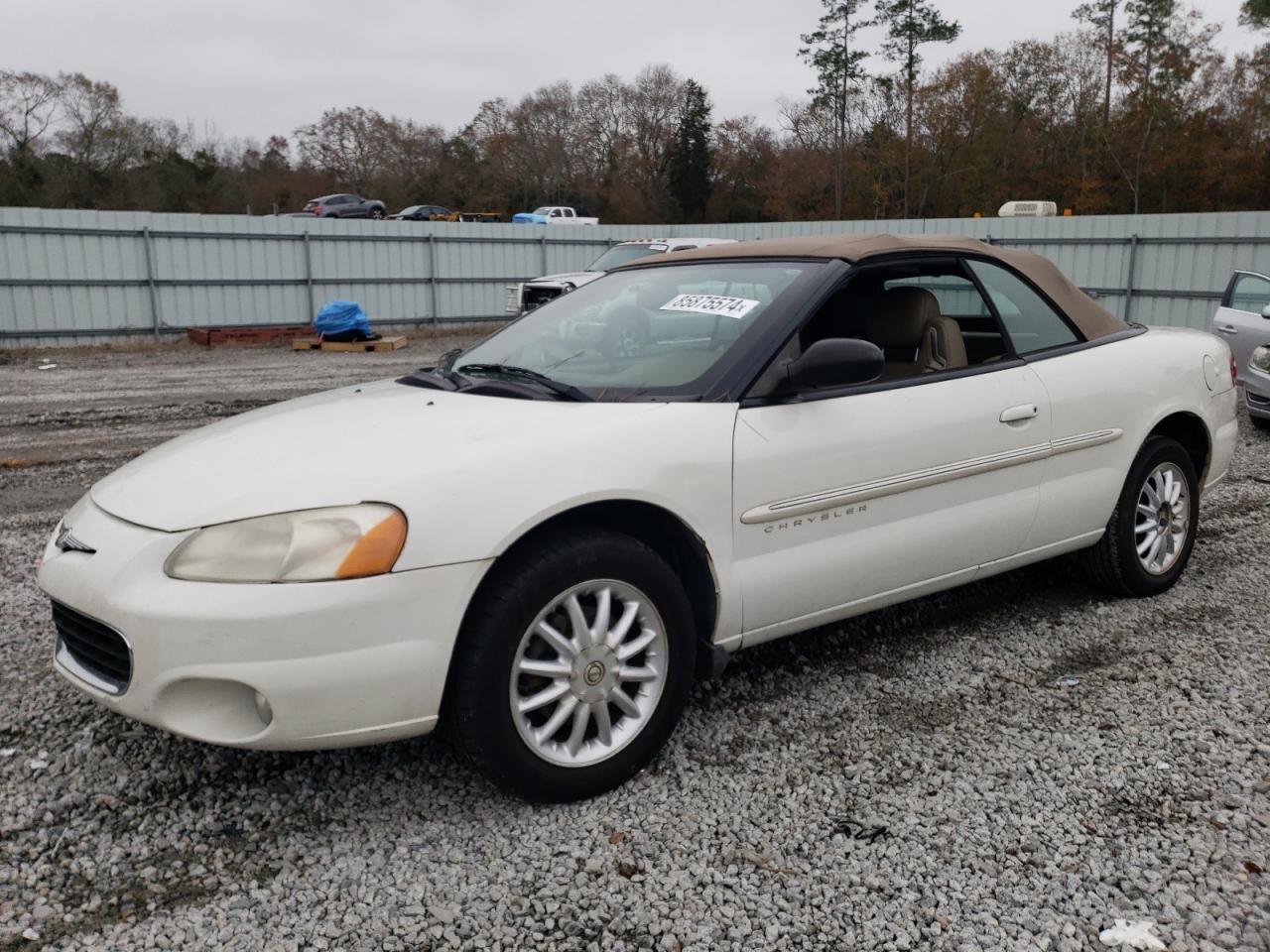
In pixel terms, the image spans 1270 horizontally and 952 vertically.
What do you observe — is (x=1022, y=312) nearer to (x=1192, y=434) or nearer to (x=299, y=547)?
(x=1192, y=434)

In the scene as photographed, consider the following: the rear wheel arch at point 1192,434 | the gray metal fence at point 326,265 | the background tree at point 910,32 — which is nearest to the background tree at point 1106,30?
the background tree at point 910,32

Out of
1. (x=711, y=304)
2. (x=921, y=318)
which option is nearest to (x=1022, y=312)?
(x=921, y=318)

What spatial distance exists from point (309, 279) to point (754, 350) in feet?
64.2

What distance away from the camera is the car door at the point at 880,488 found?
303 centimetres

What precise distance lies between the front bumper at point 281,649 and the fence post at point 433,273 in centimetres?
2080

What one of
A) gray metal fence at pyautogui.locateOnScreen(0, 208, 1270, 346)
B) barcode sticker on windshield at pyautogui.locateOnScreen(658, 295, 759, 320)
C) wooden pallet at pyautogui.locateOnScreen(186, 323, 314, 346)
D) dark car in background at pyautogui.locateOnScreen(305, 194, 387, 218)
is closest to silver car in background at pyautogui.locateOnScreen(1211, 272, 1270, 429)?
barcode sticker on windshield at pyautogui.locateOnScreen(658, 295, 759, 320)

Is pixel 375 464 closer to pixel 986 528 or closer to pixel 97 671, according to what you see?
pixel 97 671

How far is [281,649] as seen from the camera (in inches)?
92.3

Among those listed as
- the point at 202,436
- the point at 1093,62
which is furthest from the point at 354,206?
the point at 202,436

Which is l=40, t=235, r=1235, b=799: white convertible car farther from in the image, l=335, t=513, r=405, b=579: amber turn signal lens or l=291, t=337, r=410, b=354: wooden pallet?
l=291, t=337, r=410, b=354: wooden pallet

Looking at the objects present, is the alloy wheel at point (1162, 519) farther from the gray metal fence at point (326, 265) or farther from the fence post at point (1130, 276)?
the fence post at point (1130, 276)

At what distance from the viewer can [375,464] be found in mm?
2600

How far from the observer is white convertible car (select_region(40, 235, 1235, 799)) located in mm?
2418

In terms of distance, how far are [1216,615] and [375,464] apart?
3.55 m
